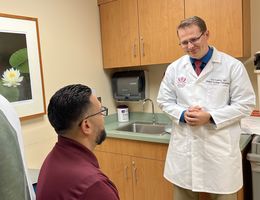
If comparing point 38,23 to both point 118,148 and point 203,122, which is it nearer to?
point 118,148

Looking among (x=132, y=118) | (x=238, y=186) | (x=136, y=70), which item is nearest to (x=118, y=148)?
(x=132, y=118)

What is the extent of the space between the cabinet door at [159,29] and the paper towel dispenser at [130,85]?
255 mm

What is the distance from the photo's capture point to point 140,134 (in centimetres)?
207

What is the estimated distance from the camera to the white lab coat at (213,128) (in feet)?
4.91

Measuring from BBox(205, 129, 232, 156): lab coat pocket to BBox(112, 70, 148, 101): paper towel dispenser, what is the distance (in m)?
1.11

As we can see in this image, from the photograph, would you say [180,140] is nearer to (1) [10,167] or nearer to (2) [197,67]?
(2) [197,67]

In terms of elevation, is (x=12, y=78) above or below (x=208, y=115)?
above

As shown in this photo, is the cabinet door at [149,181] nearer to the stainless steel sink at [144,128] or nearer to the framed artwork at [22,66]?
the stainless steel sink at [144,128]

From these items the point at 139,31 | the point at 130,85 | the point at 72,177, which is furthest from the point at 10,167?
the point at 130,85

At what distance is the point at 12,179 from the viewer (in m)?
0.70

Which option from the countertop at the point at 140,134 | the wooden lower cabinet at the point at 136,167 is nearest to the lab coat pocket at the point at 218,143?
the countertop at the point at 140,134

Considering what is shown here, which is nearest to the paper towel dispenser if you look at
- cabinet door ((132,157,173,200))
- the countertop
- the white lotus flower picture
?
the countertop

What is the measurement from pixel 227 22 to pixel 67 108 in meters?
1.46

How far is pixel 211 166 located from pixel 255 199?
0.51 metres
